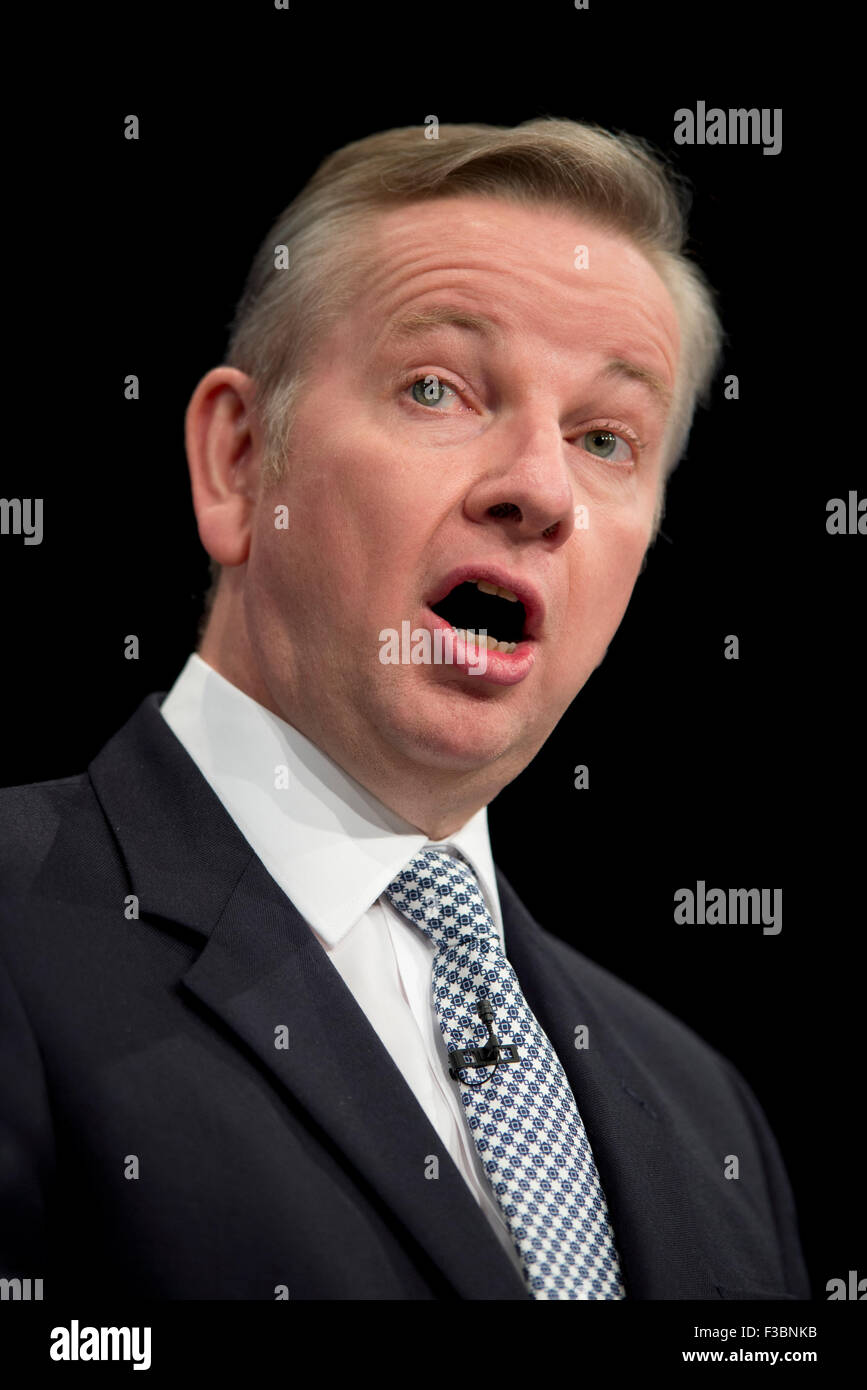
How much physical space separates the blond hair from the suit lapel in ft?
1.60

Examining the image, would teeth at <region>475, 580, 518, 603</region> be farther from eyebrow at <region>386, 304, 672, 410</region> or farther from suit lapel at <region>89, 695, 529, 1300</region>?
suit lapel at <region>89, 695, 529, 1300</region>

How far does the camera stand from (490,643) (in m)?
1.83

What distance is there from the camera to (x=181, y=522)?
257 centimetres

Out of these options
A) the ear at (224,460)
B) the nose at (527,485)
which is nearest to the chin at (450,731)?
the nose at (527,485)

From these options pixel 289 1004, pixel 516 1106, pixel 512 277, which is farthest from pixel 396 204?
pixel 516 1106

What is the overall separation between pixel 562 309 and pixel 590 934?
1.41 metres

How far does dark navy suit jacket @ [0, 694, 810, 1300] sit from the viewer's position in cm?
147

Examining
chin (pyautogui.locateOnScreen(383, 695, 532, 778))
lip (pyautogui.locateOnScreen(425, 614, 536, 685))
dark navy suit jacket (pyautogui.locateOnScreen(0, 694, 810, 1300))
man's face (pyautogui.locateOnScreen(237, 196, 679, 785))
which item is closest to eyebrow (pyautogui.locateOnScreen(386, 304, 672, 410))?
man's face (pyautogui.locateOnScreen(237, 196, 679, 785))

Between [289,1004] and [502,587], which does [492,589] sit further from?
[289,1004]

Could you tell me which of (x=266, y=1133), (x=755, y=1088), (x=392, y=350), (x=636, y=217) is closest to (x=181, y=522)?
(x=392, y=350)

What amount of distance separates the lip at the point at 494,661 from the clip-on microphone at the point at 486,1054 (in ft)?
1.34

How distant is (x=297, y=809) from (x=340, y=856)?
3.4 inches

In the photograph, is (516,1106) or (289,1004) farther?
(516,1106)

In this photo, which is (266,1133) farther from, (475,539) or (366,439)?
(366,439)
